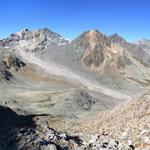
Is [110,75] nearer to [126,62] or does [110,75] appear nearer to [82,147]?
[126,62]

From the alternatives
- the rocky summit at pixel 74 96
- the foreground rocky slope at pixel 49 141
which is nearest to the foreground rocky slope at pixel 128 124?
the rocky summit at pixel 74 96

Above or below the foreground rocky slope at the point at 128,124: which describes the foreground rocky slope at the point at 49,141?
below

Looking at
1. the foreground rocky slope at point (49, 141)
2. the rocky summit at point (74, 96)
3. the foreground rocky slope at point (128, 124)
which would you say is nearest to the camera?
the foreground rocky slope at point (49, 141)

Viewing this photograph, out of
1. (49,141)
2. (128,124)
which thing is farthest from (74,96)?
(49,141)

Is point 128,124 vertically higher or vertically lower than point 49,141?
higher

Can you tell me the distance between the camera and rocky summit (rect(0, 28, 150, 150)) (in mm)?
24812

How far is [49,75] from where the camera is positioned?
11250 centimetres

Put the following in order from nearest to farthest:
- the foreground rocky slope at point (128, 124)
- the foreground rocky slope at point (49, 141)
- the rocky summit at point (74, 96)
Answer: the foreground rocky slope at point (49, 141)
the foreground rocky slope at point (128, 124)
the rocky summit at point (74, 96)

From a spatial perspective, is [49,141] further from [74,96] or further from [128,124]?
[74,96]

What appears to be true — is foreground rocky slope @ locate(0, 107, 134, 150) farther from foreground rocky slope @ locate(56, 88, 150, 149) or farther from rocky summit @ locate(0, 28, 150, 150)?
foreground rocky slope @ locate(56, 88, 150, 149)

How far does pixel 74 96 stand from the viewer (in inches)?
2709

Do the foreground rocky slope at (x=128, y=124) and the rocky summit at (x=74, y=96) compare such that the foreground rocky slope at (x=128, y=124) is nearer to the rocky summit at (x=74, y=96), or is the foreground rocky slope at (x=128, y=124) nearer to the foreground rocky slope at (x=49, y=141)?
the rocky summit at (x=74, y=96)

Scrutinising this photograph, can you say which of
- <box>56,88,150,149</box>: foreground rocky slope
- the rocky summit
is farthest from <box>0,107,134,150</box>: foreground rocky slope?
<box>56,88,150,149</box>: foreground rocky slope

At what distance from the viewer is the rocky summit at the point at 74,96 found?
24.8m
